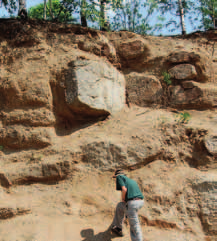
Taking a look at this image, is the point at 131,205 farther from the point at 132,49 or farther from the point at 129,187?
the point at 132,49

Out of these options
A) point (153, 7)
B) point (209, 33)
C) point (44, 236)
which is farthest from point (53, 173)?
point (153, 7)

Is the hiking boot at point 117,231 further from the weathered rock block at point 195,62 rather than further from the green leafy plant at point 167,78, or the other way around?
the weathered rock block at point 195,62

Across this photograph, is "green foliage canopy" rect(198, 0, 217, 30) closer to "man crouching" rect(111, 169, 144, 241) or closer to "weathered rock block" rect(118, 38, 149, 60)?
"weathered rock block" rect(118, 38, 149, 60)

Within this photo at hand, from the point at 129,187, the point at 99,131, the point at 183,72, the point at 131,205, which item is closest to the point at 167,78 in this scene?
the point at 183,72

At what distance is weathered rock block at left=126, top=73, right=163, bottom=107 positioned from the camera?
7424 millimetres

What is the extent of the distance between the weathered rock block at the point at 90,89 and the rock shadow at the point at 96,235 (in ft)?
9.88

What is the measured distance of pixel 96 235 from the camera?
4.27 m

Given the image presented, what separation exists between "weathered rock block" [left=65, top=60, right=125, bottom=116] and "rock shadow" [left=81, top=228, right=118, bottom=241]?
3.01 meters

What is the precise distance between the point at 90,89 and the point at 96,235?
3.50 metres

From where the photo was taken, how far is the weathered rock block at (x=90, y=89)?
6234mm

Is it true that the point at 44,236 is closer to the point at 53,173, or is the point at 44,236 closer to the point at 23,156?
the point at 53,173

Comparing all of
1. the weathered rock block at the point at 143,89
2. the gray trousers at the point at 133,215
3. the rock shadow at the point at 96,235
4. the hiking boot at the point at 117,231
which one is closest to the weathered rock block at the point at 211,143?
the weathered rock block at the point at 143,89

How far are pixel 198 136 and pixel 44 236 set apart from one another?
3980mm

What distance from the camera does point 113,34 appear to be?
829 cm
